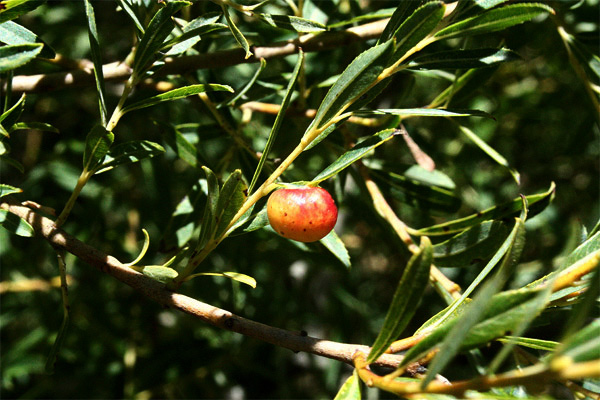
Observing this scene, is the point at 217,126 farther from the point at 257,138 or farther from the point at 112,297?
the point at 112,297

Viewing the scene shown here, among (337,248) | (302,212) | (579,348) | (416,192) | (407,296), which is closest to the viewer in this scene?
(579,348)

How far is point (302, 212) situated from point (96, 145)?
31 cm

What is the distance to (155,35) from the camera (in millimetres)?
757

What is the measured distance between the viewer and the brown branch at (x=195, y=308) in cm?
67

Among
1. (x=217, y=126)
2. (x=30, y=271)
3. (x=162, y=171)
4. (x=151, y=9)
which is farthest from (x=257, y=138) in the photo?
(x=30, y=271)

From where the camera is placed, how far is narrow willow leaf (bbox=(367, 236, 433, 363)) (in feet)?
1.79

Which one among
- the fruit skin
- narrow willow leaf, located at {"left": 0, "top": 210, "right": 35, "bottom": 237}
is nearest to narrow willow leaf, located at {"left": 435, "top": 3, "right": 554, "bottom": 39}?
the fruit skin

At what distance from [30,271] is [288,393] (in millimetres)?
934

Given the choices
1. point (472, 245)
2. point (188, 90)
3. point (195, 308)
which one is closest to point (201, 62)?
point (188, 90)

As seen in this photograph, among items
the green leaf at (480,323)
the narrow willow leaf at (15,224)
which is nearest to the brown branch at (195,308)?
the narrow willow leaf at (15,224)

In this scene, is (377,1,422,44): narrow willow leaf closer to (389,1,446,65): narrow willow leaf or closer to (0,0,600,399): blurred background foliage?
(389,1,446,65): narrow willow leaf

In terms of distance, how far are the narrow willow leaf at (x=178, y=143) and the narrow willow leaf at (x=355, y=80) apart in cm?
36

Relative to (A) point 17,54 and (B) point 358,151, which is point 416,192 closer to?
(B) point 358,151

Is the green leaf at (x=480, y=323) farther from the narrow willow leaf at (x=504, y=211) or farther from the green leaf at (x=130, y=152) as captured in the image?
the green leaf at (x=130, y=152)
